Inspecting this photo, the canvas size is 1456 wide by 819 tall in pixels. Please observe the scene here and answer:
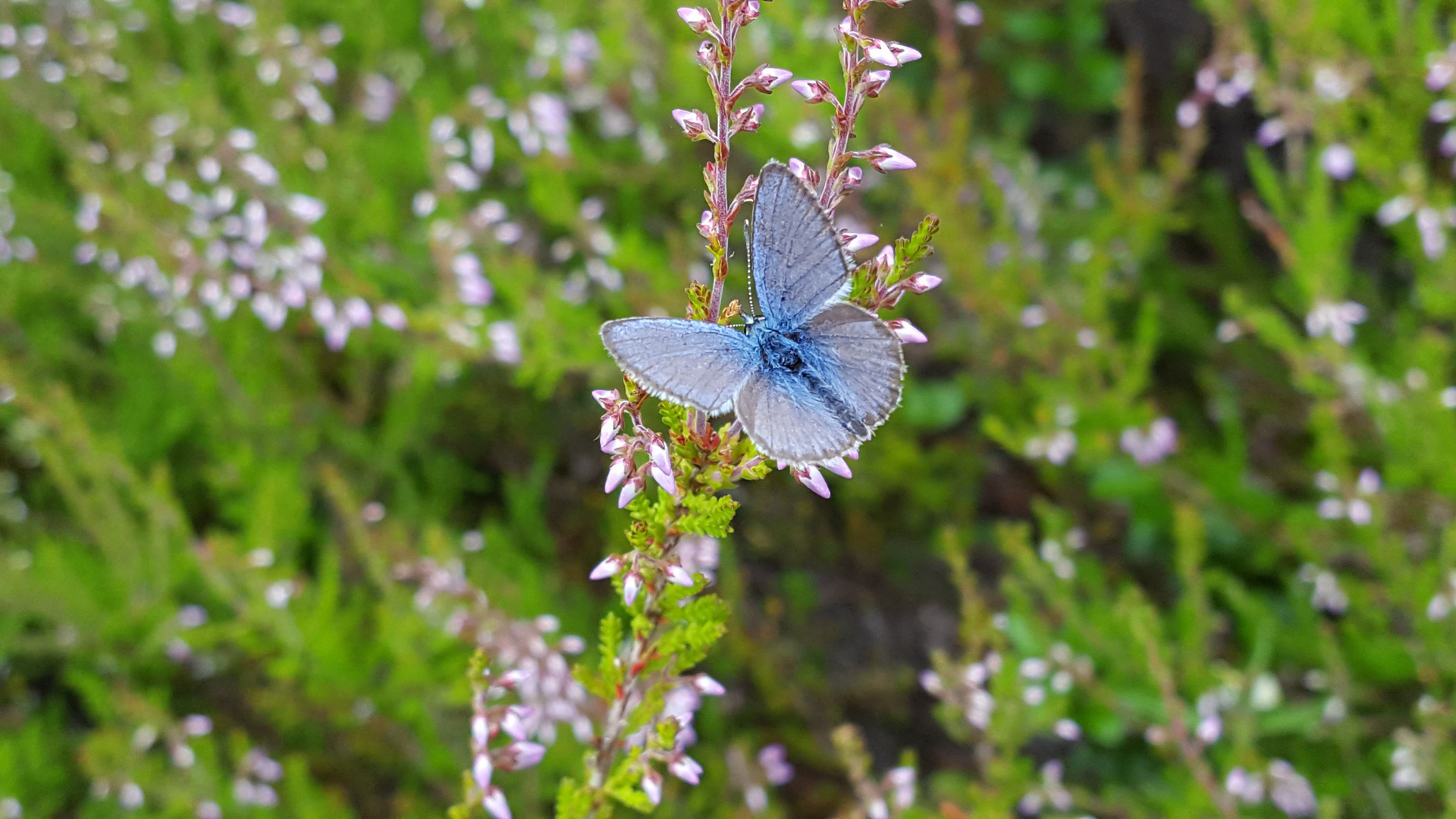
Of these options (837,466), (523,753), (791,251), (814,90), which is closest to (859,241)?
(791,251)

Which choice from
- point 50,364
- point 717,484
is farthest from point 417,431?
point 717,484

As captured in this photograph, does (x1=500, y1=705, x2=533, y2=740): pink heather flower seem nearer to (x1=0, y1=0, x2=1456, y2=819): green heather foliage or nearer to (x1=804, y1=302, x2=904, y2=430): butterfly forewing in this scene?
(x1=0, y1=0, x2=1456, y2=819): green heather foliage

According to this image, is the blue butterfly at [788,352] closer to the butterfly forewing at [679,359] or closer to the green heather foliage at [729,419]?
the butterfly forewing at [679,359]

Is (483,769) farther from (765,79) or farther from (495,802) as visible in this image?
(765,79)

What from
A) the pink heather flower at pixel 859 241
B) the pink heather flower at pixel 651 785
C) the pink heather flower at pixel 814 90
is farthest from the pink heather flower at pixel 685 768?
the pink heather flower at pixel 814 90

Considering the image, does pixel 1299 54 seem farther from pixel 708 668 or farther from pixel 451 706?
pixel 451 706
